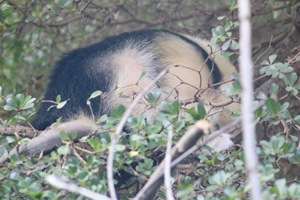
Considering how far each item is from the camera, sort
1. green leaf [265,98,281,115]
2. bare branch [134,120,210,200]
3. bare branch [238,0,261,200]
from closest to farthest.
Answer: bare branch [238,0,261,200]
bare branch [134,120,210,200]
green leaf [265,98,281,115]

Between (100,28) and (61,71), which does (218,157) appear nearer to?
(61,71)

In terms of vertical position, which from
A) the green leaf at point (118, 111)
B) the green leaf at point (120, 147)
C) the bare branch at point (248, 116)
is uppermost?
the bare branch at point (248, 116)

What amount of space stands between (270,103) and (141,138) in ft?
2.07

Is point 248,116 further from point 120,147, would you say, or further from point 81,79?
point 81,79

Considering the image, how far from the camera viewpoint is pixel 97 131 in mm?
2270

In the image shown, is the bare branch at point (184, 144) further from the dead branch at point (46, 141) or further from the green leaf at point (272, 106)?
the dead branch at point (46, 141)

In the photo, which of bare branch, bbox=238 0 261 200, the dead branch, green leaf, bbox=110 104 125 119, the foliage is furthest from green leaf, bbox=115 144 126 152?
bare branch, bbox=238 0 261 200

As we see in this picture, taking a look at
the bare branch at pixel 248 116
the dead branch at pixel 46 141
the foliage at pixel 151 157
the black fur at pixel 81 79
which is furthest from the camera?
the black fur at pixel 81 79

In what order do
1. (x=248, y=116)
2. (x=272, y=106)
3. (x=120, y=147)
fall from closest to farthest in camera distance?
(x=248, y=116), (x=120, y=147), (x=272, y=106)

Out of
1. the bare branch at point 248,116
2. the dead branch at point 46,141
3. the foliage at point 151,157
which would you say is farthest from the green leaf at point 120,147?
the bare branch at point 248,116

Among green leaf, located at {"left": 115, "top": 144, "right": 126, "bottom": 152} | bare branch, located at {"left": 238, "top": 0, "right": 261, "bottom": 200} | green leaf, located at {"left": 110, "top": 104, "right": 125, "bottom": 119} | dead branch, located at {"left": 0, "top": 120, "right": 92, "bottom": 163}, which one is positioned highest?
bare branch, located at {"left": 238, "top": 0, "right": 261, "bottom": 200}

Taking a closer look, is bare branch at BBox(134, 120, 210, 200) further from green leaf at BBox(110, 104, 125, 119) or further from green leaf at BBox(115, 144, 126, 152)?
green leaf at BBox(110, 104, 125, 119)

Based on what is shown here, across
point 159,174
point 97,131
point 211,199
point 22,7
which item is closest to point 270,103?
point 211,199

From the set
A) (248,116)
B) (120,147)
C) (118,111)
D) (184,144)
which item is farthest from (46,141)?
(248,116)
